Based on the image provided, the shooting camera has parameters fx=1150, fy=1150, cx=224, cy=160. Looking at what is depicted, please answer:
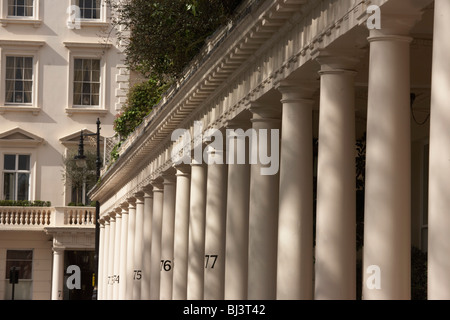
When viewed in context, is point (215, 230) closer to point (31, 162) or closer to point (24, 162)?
point (31, 162)

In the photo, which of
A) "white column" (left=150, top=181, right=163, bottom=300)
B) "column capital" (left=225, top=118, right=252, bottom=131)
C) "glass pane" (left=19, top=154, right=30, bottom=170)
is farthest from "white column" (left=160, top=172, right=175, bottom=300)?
"glass pane" (left=19, top=154, right=30, bottom=170)

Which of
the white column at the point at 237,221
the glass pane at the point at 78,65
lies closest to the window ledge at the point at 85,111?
the glass pane at the point at 78,65

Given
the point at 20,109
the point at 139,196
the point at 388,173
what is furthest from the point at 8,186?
the point at 388,173

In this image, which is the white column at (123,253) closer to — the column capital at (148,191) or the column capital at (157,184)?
the column capital at (148,191)

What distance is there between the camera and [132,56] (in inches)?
1022

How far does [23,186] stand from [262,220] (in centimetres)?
3864

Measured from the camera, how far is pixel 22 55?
5681 centimetres

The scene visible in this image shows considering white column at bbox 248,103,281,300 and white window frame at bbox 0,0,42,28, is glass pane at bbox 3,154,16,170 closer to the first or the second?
white window frame at bbox 0,0,42,28

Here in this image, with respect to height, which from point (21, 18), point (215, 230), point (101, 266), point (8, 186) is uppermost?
point (21, 18)

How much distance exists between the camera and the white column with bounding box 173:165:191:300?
26.5 meters

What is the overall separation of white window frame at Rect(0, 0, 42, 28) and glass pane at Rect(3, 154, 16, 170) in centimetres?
646

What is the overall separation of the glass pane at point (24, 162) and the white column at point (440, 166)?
155 feet

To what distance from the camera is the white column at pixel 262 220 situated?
60.6ft

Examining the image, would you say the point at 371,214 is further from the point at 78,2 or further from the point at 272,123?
the point at 78,2
